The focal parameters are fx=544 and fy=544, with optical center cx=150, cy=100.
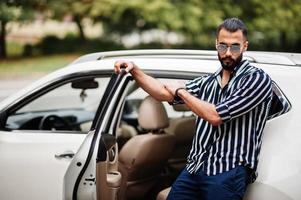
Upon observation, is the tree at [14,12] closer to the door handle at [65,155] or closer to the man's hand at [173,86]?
the door handle at [65,155]

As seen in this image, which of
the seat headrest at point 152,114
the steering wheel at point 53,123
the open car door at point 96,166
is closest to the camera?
the open car door at point 96,166

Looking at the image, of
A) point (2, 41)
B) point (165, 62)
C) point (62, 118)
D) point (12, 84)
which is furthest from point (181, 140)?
point (2, 41)

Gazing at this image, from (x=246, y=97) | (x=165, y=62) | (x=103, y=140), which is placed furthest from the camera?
(x=165, y=62)

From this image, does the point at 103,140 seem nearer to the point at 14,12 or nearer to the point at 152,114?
the point at 152,114

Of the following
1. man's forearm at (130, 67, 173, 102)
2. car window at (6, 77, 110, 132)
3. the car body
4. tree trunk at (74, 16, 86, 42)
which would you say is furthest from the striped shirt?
tree trunk at (74, 16, 86, 42)

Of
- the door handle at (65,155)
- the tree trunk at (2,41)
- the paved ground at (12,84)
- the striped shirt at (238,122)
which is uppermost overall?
the striped shirt at (238,122)

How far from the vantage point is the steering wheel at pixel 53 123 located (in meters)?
4.39

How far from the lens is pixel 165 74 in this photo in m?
3.30

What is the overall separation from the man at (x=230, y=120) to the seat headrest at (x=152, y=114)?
0.96m

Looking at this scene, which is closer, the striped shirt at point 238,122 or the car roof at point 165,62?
the striped shirt at point 238,122

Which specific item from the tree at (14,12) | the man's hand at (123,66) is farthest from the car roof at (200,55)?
the tree at (14,12)

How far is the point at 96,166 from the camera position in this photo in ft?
10.2

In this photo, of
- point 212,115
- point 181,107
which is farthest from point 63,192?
point 181,107

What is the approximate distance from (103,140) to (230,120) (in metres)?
0.87
